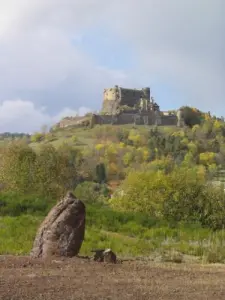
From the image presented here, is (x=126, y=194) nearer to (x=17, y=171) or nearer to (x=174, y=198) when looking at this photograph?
(x=174, y=198)

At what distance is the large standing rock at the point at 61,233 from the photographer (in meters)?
10.3

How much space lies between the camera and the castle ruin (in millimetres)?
126375

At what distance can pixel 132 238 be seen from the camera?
15.7m

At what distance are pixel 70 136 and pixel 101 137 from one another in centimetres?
733

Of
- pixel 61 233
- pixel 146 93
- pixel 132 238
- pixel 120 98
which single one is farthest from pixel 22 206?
pixel 146 93

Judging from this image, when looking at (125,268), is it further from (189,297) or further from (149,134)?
(149,134)

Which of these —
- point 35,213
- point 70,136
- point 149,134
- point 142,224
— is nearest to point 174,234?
point 142,224

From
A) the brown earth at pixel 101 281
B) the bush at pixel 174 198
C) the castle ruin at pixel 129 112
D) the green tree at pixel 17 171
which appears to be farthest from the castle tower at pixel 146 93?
the brown earth at pixel 101 281

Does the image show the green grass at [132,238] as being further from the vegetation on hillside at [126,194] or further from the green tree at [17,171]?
the green tree at [17,171]

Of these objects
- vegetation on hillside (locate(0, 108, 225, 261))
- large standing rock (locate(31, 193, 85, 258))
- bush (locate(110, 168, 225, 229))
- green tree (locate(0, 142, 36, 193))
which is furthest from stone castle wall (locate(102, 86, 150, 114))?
large standing rock (locate(31, 193, 85, 258))

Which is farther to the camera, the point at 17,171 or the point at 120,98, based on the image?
the point at 120,98

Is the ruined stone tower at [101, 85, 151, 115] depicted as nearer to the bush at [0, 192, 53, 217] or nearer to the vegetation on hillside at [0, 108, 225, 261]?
the vegetation on hillside at [0, 108, 225, 261]

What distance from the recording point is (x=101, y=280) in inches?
328

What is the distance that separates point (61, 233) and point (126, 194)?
66.4 ft
